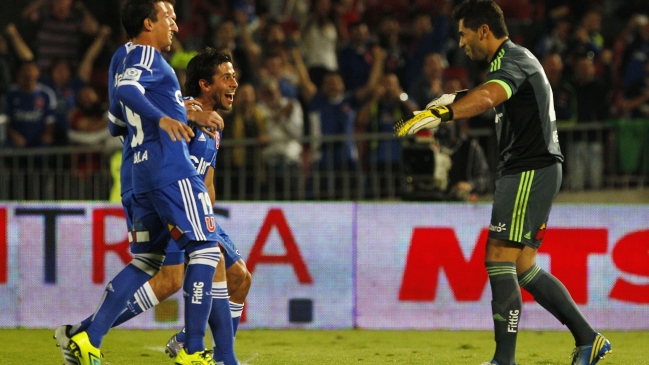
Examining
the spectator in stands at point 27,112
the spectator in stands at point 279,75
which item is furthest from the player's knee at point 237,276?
the spectator in stands at point 279,75

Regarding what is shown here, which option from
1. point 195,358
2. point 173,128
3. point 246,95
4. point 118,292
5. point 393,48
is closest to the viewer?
point 173,128

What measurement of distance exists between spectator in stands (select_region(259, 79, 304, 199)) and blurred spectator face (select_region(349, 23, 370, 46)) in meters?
1.52

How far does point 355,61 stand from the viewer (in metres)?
13.3

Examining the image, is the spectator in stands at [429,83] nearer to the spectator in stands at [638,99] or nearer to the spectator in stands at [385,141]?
the spectator in stands at [385,141]

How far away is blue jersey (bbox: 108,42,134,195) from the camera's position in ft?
18.1

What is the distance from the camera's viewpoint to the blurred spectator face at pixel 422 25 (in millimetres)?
13672

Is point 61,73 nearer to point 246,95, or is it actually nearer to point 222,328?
point 246,95

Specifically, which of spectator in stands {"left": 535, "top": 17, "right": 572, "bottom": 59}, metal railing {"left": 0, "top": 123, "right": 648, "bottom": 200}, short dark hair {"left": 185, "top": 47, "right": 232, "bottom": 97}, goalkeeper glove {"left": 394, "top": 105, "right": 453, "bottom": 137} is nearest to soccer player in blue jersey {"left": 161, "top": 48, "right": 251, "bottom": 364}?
short dark hair {"left": 185, "top": 47, "right": 232, "bottom": 97}

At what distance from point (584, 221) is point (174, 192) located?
5240mm

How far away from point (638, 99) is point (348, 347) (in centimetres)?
661

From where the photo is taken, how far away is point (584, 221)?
938 centimetres

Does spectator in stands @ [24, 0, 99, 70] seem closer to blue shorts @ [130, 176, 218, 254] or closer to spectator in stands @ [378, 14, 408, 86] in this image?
spectator in stands @ [378, 14, 408, 86]

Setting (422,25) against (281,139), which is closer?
(281,139)

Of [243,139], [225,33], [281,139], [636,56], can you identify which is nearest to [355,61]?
[225,33]
